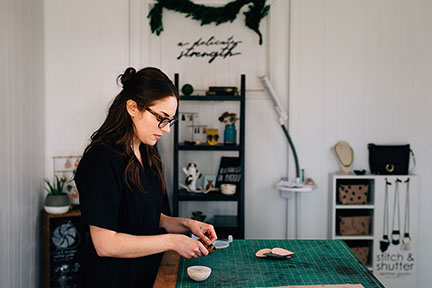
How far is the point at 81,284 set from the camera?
204 centimetres

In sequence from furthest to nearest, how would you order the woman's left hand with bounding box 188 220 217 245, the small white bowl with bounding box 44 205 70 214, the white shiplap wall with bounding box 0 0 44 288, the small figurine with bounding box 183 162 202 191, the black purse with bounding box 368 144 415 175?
the black purse with bounding box 368 144 415 175 → the small figurine with bounding box 183 162 202 191 → the small white bowl with bounding box 44 205 70 214 → the white shiplap wall with bounding box 0 0 44 288 → the woman's left hand with bounding box 188 220 217 245

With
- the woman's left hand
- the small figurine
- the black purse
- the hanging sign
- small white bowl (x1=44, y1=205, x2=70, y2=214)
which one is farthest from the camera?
the hanging sign

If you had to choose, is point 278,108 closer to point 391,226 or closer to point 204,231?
point 391,226

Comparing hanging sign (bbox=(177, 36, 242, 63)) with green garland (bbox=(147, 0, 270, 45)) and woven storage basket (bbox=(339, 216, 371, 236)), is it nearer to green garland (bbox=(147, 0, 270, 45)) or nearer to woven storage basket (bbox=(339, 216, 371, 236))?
green garland (bbox=(147, 0, 270, 45))

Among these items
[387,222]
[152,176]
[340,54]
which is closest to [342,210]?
[387,222]

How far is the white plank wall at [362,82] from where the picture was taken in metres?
4.11

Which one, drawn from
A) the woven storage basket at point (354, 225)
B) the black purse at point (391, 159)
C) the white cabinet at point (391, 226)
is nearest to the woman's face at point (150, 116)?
the white cabinet at point (391, 226)

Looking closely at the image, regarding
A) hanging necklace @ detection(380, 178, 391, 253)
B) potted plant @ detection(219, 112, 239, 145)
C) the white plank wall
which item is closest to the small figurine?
potted plant @ detection(219, 112, 239, 145)

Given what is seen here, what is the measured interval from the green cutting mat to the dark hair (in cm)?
49

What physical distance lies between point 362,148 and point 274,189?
2.84ft

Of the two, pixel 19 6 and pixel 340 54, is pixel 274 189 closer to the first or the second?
pixel 340 54

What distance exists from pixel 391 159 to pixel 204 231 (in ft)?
7.91

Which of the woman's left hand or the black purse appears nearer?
the woman's left hand

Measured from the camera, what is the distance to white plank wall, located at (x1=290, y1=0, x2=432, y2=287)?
411 cm
